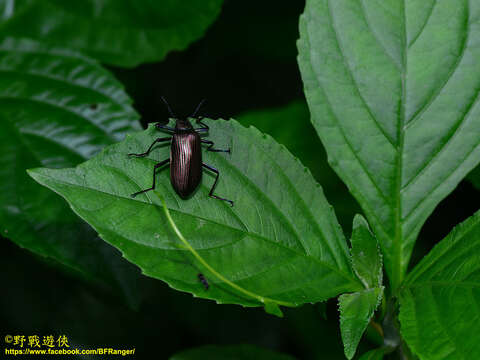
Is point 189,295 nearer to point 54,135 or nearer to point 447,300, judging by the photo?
point 54,135

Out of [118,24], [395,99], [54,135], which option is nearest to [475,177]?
[395,99]

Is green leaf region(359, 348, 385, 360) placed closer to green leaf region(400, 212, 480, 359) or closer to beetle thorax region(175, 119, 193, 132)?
green leaf region(400, 212, 480, 359)

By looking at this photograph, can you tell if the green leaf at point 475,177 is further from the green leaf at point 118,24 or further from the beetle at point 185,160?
the green leaf at point 118,24

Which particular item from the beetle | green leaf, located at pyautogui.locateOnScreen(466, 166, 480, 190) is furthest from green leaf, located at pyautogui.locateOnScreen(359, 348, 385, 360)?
green leaf, located at pyautogui.locateOnScreen(466, 166, 480, 190)

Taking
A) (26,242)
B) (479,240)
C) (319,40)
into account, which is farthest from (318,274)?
(26,242)

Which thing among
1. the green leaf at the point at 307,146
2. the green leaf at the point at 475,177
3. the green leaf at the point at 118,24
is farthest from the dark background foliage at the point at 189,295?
the green leaf at the point at 475,177
